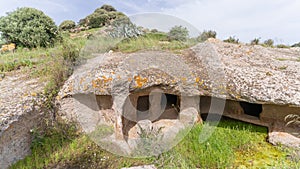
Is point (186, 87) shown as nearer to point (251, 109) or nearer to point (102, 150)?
point (251, 109)

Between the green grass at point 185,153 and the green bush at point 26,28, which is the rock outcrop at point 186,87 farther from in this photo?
the green bush at point 26,28

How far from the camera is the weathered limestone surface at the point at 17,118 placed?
2.71 meters

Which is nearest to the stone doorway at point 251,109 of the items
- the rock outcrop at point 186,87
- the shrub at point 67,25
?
the rock outcrop at point 186,87

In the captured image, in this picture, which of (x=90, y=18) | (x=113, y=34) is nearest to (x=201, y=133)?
(x=113, y=34)

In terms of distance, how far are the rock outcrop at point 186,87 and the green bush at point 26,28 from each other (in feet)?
13.4

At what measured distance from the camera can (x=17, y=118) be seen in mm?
2789

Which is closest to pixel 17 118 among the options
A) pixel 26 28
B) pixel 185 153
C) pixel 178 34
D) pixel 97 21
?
pixel 185 153

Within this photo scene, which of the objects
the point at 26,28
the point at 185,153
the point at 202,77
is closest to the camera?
the point at 185,153

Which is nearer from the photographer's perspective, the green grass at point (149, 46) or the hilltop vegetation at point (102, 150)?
the hilltop vegetation at point (102, 150)

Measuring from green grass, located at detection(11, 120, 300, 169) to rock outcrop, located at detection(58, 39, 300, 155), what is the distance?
44 cm

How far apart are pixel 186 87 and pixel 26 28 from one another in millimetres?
6908

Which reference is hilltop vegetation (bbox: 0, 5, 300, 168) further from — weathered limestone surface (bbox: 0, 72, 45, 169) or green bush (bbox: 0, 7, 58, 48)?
green bush (bbox: 0, 7, 58, 48)

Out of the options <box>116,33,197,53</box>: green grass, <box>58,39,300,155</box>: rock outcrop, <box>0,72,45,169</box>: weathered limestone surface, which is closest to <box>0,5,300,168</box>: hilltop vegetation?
<box>0,72,45,169</box>: weathered limestone surface

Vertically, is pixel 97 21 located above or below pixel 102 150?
above
